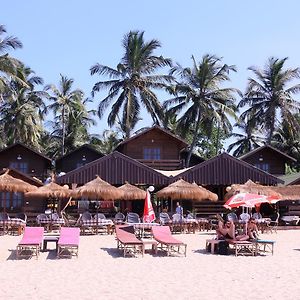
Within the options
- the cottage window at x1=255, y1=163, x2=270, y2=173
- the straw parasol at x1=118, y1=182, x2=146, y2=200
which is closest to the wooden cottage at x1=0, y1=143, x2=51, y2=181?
the straw parasol at x1=118, y1=182, x2=146, y2=200

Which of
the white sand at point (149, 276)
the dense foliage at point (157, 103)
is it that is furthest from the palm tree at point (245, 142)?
the white sand at point (149, 276)

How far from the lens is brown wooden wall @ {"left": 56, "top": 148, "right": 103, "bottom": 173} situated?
36719 mm

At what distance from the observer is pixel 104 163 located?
27.0m

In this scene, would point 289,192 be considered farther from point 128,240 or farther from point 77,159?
point 77,159

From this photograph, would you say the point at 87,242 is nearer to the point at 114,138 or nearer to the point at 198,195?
the point at 198,195

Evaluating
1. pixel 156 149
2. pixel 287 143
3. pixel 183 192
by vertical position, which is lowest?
pixel 183 192

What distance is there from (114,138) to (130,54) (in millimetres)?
15873

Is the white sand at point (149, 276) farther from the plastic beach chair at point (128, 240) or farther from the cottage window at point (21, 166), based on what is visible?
the cottage window at point (21, 166)

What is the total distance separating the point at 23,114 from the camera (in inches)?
1565

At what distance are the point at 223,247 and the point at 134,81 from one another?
2374cm

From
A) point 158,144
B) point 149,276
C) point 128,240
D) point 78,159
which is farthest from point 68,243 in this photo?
point 78,159

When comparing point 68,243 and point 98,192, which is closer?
point 68,243

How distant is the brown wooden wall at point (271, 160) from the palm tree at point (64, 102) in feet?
53.2

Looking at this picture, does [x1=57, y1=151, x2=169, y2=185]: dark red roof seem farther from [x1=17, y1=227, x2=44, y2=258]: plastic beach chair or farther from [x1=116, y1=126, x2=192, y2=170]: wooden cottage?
[x1=17, y1=227, x2=44, y2=258]: plastic beach chair
